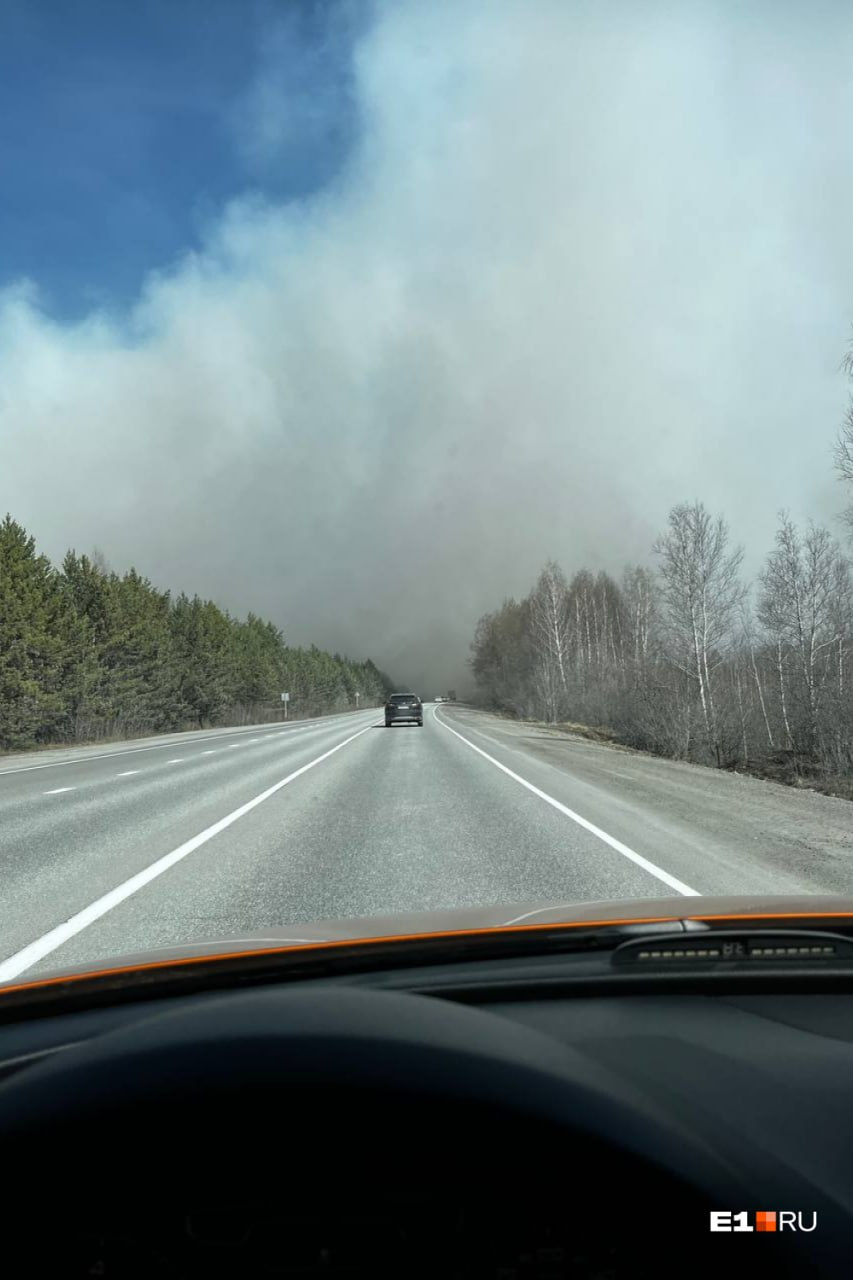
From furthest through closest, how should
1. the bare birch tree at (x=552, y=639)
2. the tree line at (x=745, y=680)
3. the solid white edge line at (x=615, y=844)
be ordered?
the bare birch tree at (x=552, y=639)
the tree line at (x=745, y=680)
the solid white edge line at (x=615, y=844)

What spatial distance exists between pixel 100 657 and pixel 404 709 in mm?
21993

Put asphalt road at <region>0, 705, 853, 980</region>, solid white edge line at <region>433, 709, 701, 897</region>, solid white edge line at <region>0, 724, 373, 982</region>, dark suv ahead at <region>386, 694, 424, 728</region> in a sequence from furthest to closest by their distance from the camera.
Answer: dark suv ahead at <region>386, 694, 424, 728</region> < solid white edge line at <region>433, 709, 701, 897</region> < asphalt road at <region>0, 705, 853, 980</region> < solid white edge line at <region>0, 724, 373, 982</region>

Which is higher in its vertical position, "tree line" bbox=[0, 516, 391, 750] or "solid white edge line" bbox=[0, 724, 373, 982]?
"tree line" bbox=[0, 516, 391, 750]

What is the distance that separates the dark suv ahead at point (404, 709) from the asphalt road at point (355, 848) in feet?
92.5

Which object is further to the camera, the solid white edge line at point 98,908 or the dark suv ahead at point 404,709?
the dark suv ahead at point 404,709

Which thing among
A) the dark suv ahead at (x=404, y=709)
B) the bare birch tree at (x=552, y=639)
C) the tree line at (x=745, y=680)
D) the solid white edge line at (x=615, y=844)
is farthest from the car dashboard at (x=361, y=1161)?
the bare birch tree at (x=552, y=639)

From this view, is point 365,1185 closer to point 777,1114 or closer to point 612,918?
point 777,1114

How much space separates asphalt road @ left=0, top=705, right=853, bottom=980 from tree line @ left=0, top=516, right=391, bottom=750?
30.0 meters

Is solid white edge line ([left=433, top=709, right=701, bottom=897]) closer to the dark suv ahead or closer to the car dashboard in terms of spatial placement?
the car dashboard

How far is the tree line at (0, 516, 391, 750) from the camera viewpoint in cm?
4434

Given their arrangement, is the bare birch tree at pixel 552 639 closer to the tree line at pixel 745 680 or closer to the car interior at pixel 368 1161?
the tree line at pixel 745 680

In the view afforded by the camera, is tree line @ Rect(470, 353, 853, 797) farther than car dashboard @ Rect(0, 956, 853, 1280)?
Yes

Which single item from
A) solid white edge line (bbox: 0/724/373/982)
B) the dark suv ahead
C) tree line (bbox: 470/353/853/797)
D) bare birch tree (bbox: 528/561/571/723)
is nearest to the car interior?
solid white edge line (bbox: 0/724/373/982)

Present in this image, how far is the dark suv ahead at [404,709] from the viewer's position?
4503 cm
